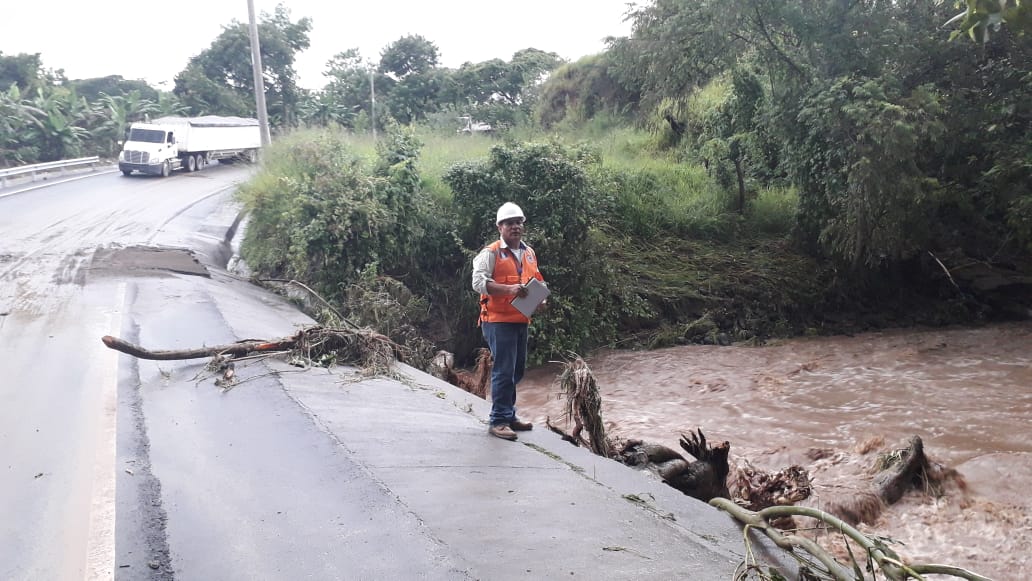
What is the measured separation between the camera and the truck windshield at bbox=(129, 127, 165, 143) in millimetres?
30094

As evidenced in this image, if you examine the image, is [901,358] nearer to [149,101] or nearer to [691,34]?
[691,34]

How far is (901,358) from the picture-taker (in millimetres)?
13570

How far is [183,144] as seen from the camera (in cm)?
3206

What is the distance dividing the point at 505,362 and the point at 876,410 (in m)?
6.84

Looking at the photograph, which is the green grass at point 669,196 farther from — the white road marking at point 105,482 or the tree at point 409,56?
the tree at point 409,56

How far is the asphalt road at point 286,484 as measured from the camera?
425cm

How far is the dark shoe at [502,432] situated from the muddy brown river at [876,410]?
333 cm

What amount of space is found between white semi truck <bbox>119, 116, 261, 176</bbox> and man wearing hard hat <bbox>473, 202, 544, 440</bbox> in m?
21.1

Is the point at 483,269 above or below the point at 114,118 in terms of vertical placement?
below

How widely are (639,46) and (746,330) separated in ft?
21.5

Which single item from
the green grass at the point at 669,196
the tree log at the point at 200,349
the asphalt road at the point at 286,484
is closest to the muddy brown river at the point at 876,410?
the asphalt road at the point at 286,484

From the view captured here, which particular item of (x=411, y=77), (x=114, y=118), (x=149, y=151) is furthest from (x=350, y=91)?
(x=149, y=151)

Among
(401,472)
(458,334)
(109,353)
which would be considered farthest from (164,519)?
(458,334)

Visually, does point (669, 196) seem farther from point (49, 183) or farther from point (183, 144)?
point (183, 144)
